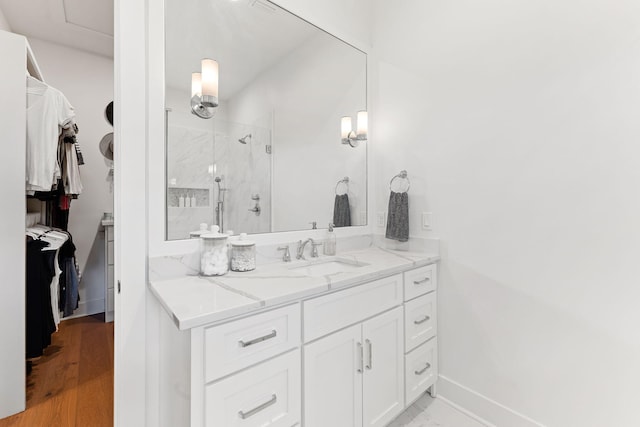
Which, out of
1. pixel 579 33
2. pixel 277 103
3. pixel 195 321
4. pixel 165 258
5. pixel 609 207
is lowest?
pixel 195 321

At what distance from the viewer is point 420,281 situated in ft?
5.68

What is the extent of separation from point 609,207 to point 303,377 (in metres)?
1.48

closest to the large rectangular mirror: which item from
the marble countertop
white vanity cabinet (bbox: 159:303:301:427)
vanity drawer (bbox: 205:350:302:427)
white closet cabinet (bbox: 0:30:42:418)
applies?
the marble countertop

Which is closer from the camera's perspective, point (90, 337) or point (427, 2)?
point (427, 2)

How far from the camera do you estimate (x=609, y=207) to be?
130cm

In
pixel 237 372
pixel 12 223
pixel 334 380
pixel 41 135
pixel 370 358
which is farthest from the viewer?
pixel 41 135

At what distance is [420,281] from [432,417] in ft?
2.51

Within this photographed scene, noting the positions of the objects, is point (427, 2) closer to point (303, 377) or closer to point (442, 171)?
point (442, 171)

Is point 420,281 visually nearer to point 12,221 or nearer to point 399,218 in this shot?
point 399,218

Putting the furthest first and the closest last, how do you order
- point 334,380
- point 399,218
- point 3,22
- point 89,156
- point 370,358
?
point 89,156 → point 3,22 → point 399,218 → point 370,358 → point 334,380

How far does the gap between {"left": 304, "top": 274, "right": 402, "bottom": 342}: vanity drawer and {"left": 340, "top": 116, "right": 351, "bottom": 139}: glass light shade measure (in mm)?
1093

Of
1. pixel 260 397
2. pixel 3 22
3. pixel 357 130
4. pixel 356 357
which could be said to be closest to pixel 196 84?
pixel 357 130

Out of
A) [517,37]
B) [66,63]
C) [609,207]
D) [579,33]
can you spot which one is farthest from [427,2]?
[66,63]

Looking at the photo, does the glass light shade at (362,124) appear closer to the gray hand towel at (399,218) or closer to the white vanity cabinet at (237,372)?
the gray hand towel at (399,218)
